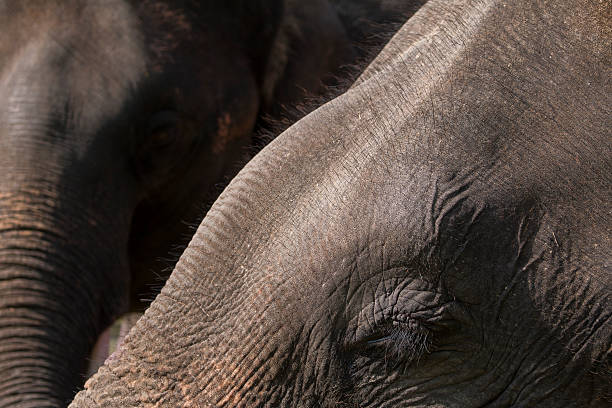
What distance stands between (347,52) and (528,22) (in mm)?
2286

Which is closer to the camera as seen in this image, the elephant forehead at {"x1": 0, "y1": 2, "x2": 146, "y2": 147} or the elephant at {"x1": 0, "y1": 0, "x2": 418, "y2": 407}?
the elephant at {"x1": 0, "y1": 0, "x2": 418, "y2": 407}

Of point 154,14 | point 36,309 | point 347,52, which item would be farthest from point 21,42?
point 347,52

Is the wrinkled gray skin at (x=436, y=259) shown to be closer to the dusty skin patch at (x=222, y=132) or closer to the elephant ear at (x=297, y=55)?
the dusty skin patch at (x=222, y=132)

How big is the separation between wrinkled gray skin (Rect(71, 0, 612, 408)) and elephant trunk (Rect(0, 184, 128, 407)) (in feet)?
4.15

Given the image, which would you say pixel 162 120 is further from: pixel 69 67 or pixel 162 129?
pixel 69 67

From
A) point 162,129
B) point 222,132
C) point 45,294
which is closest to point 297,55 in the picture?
point 222,132

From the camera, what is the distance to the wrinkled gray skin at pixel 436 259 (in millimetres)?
1551

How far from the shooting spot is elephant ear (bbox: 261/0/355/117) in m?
3.71

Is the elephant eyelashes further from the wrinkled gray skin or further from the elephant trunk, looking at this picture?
the elephant trunk

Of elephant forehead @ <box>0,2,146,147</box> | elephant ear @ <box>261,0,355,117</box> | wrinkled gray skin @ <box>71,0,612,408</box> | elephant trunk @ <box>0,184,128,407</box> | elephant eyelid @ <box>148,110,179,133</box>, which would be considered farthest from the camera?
elephant ear @ <box>261,0,355,117</box>

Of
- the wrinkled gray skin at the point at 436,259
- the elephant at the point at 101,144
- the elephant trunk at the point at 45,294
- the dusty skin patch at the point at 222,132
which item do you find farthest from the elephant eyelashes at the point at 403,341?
the dusty skin patch at the point at 222,132

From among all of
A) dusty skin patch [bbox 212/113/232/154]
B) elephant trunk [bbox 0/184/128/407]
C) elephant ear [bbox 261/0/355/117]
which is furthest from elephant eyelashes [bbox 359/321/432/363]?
elephant ear [bbox 261/0/355/117]

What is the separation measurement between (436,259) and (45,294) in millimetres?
1680

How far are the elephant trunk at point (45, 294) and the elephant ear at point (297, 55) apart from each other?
1006mm
